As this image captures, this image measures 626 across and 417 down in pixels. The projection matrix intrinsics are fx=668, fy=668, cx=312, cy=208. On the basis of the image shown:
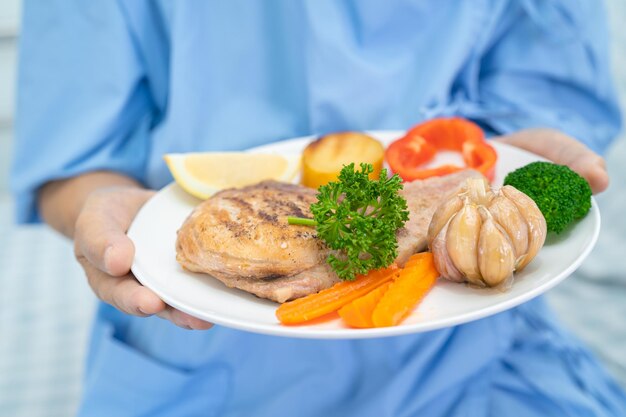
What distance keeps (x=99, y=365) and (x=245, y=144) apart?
0.59 meters

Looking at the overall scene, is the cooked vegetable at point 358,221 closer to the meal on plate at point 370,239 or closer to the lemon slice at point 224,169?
the meal on plate at point 370,239

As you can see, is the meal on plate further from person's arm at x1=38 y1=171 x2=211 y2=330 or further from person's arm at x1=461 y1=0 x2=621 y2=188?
person's arm at x1=461 y1=0 x2=621 y2=188

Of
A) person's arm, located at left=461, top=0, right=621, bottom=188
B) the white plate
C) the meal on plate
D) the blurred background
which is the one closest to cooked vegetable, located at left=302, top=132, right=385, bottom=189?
the meal on plate

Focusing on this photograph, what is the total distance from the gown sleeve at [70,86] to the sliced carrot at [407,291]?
878 mm

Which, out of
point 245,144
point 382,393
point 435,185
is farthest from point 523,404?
point 245,144

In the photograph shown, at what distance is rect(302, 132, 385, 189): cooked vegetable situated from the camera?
127 cm

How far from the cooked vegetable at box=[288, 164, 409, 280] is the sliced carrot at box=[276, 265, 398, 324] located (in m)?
0.02

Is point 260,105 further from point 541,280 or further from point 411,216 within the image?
point 541,280

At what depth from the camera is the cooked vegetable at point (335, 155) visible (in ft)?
4.16

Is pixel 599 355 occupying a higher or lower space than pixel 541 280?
lower

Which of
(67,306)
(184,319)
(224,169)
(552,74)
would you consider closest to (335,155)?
(224,169)

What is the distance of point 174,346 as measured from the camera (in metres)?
1.47

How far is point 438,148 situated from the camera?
140cm

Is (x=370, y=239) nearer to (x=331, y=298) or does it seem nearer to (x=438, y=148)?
(x=331, y=298)
